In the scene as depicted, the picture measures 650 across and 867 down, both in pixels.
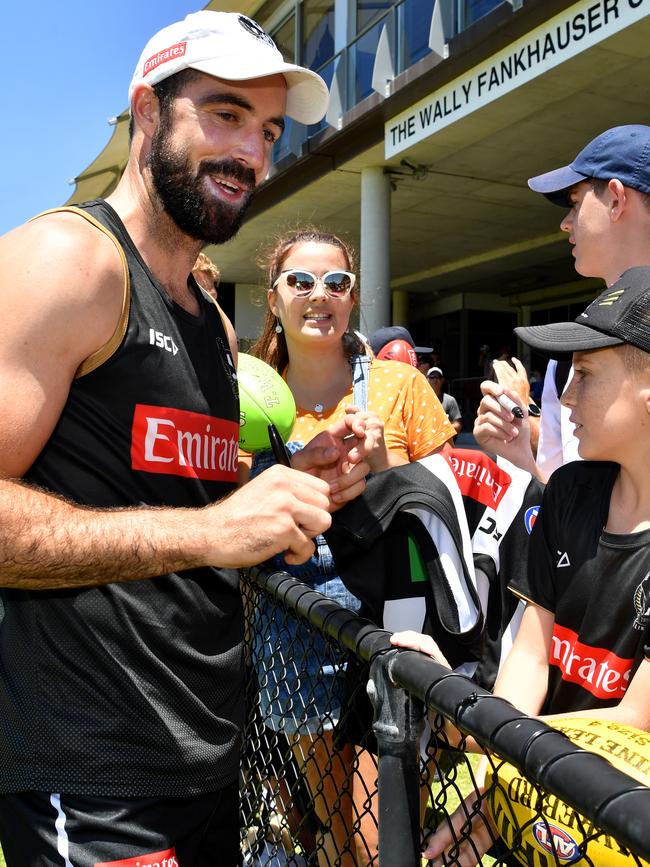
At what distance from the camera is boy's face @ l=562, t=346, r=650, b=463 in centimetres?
184

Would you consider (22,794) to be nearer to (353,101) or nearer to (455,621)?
(455,621)

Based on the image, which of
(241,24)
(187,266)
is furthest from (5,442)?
(241,24)

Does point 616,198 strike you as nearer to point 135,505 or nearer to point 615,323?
point 615,323

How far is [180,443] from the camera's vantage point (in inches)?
63.2

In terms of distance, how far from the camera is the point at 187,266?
1797 millimetres

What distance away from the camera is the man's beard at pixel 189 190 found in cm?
169

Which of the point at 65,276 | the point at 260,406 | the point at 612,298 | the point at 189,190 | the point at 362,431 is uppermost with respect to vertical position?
the point at 189,190

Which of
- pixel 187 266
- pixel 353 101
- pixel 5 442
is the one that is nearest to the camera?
pixel 5 442

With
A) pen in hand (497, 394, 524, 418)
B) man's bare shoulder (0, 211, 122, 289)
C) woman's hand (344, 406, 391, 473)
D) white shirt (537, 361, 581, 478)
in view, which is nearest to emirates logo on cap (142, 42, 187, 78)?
man's bare shoulder (0, 211, 122, 289)

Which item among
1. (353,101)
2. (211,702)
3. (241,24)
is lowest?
(211,702)

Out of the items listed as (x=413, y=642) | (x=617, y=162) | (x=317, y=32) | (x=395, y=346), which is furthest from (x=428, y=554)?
(x=317, y=32)

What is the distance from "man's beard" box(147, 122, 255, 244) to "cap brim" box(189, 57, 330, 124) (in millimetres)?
174

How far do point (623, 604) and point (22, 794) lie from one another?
4.46 feet

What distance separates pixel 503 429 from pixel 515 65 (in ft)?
26.6
